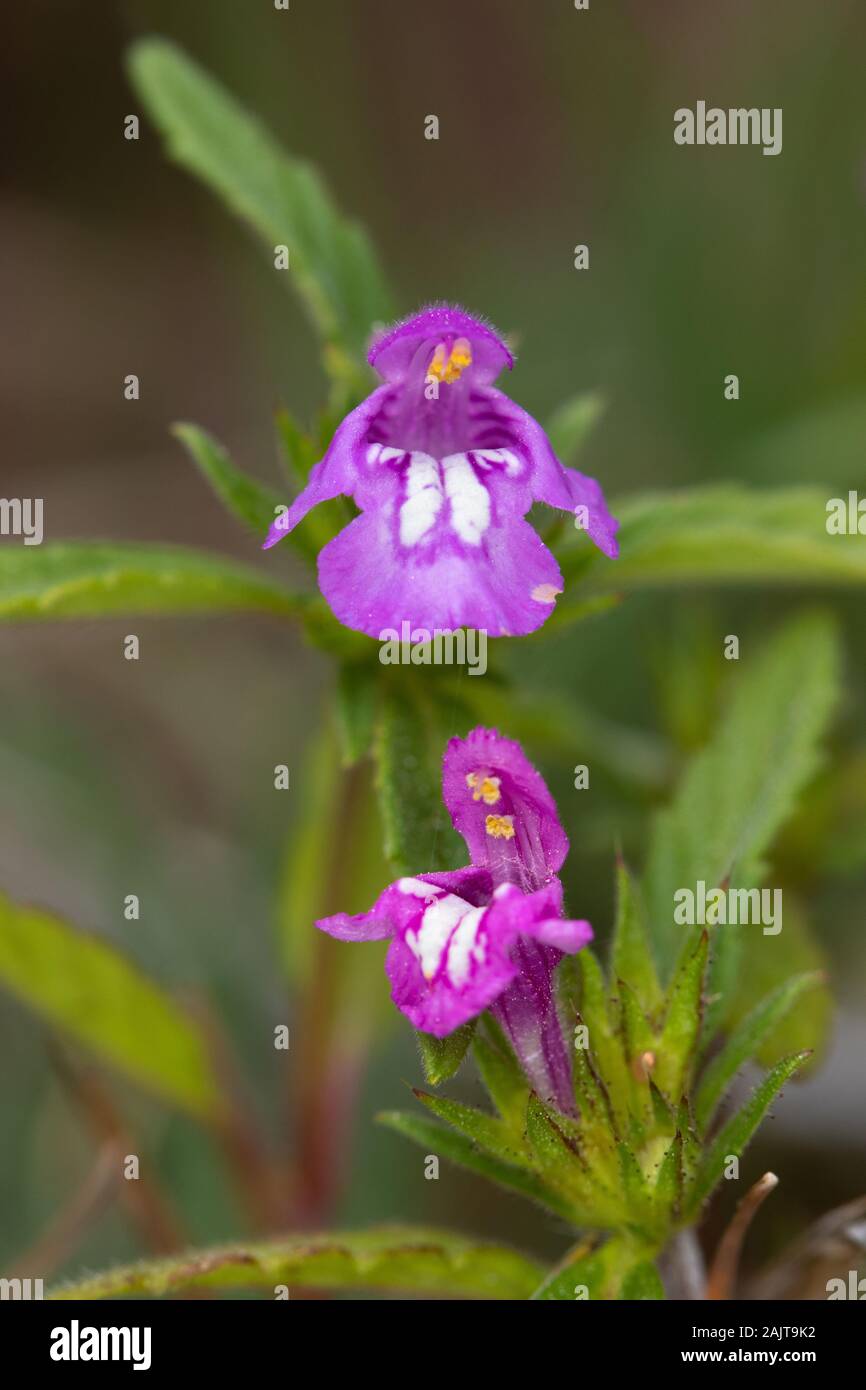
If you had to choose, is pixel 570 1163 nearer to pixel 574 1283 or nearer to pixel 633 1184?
pixel 633 1184

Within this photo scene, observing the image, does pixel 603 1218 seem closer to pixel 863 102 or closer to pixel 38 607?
pixel 38 607

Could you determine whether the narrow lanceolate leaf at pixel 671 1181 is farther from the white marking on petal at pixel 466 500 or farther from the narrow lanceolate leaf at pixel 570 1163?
the white marking on petal at pixel 466 500

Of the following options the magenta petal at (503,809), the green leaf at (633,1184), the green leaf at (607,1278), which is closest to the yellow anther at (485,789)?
the magenta petal at (503,809)

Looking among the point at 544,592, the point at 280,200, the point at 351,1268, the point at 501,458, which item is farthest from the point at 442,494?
the point at 351,1268

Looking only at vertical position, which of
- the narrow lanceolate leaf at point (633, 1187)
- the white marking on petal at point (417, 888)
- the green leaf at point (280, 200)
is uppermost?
the green leaf at point (280, 200)

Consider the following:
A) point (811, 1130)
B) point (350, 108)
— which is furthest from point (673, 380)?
point (811, 1130)

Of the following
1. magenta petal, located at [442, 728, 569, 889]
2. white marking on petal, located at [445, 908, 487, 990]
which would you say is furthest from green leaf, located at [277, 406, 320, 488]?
white marking on petal, located at [445, 908, 487, 990]

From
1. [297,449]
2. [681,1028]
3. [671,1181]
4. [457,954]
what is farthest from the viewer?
[297,449]
